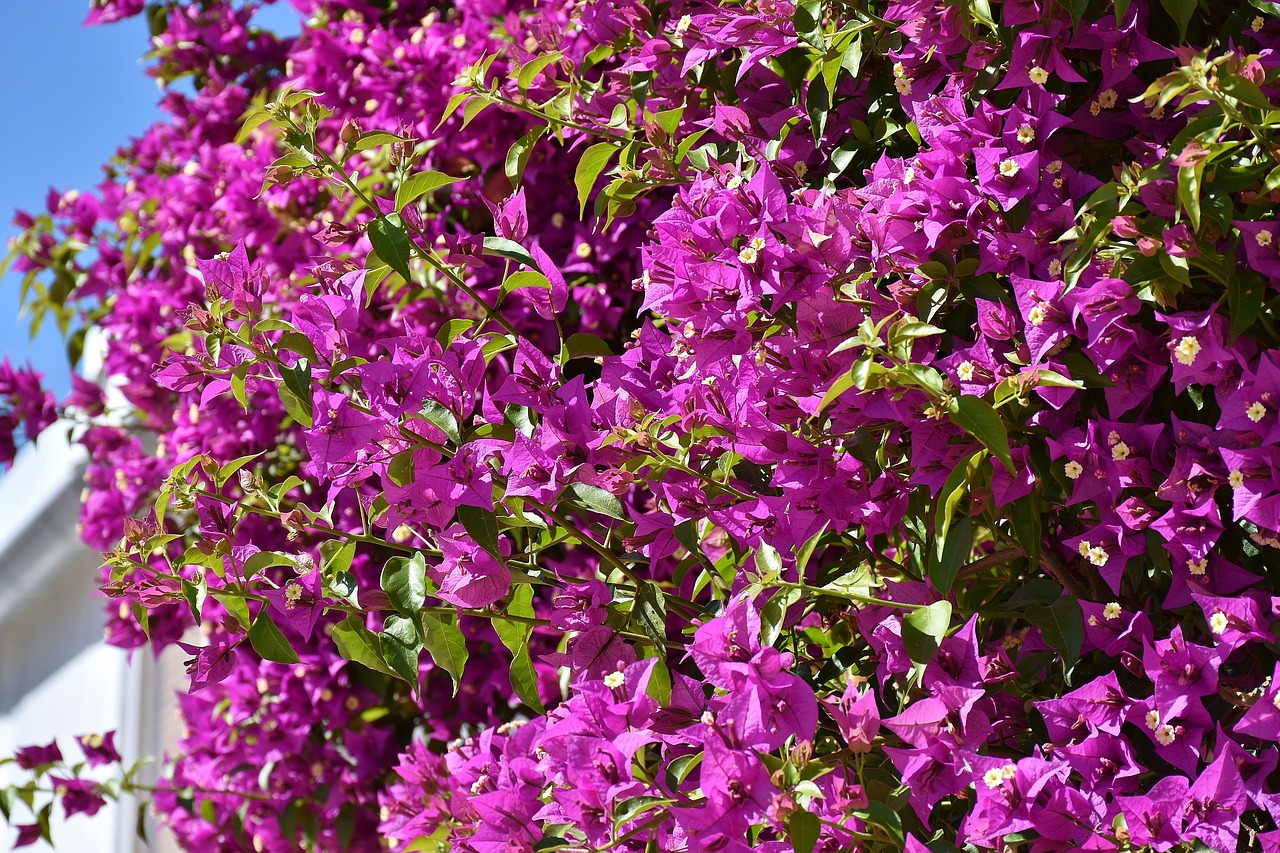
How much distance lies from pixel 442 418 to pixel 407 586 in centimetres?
12

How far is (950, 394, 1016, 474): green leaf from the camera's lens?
0.74 m

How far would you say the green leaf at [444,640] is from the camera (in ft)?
3.00

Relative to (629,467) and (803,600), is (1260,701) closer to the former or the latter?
(803,600)

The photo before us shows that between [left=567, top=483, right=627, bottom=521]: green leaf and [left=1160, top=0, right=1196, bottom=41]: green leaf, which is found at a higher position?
[left=567, top=483, right=627, bottom=521]: green leaf

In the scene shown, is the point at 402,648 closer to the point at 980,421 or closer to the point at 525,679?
the point at 525,679

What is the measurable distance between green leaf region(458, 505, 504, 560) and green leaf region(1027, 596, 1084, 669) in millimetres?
386

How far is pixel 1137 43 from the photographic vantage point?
35.7 inches

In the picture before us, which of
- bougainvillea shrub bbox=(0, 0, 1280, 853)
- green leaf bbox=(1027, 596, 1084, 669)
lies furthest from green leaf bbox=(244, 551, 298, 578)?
green leaf bbox=(1027, 596, 1084, 669)

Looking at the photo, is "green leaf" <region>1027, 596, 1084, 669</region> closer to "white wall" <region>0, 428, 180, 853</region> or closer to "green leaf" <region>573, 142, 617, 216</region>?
"green leaf" <region>573, 142, 617, 216</region>

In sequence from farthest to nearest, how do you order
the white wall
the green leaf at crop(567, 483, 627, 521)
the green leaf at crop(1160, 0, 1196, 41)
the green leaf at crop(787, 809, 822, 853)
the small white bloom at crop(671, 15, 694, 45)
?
1. the white wall
2. the small white bloom at crop(671, 15, 694, 45)
3. the green leaf at crop(567, 483, 627, 521)
4. the green leaf at crop(1160, 0, 1196, 41)
5. the green leaf at crop(787, 809, 822, 853)

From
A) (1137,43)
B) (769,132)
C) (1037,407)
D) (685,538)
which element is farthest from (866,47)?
(685,538)

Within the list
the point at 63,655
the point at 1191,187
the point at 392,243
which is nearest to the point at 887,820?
the point at 1191,187

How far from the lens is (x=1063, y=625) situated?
2.79ft

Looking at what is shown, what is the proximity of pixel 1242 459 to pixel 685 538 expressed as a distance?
0.38 meters
